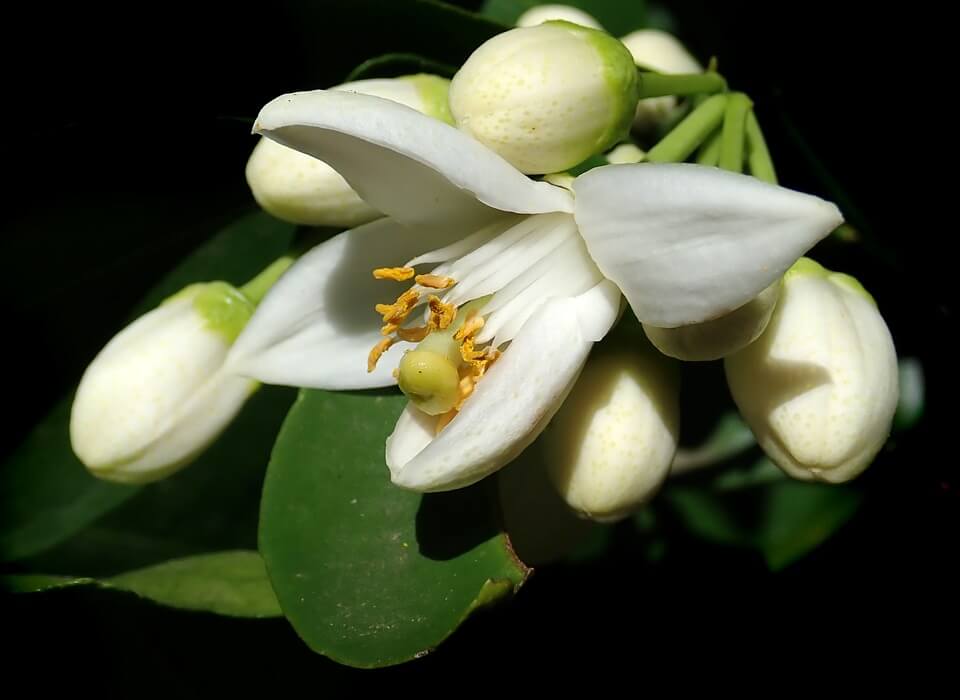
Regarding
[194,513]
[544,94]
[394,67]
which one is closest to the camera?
[544,94]

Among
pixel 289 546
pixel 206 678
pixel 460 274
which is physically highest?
pixel 460 274

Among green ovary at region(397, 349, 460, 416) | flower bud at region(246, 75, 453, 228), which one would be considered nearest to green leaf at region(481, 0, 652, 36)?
flower bud at region(246, 75, 453, 228)

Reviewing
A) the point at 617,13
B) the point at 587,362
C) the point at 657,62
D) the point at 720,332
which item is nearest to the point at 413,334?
the point at 587,362

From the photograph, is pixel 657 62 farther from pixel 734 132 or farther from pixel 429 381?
pixel 429 381

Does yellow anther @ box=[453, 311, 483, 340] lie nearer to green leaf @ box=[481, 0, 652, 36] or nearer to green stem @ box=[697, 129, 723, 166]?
green stem @ box=[697, 129, 723, 166]

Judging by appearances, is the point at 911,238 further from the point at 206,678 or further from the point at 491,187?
the point at 206,678

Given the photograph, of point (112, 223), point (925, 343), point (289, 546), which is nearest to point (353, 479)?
point (289, 546)

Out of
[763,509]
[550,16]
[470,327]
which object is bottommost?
[763,509]
